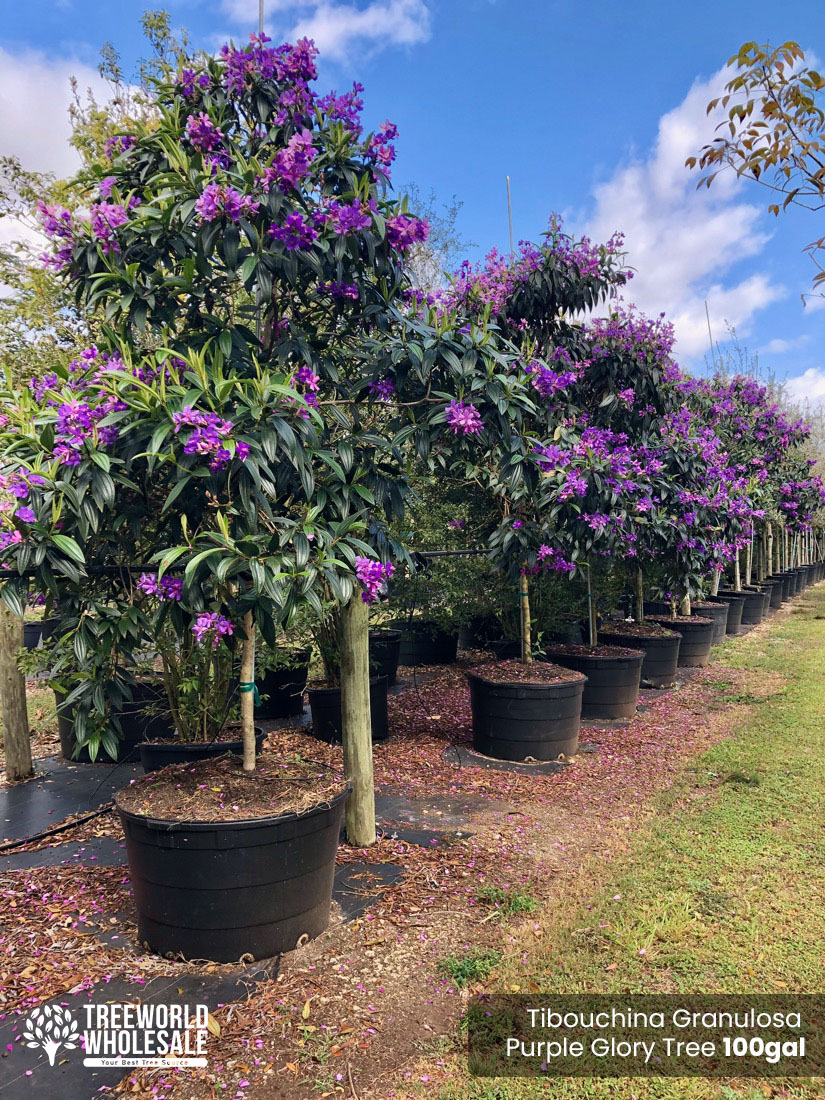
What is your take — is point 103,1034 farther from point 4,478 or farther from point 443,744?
point 443,744

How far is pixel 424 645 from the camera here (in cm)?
805

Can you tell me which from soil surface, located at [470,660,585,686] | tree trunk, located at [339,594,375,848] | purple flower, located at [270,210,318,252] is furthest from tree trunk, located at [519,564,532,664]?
purple flower, located at [270,210,318,252]

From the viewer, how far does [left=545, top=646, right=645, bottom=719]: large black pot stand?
5.54 m

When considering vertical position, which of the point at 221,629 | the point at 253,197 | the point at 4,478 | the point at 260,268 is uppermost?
the point at 253,197

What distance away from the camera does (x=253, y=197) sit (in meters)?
2.22

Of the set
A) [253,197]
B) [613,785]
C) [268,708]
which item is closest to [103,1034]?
[253,197]

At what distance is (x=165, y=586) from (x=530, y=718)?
9.52 feet

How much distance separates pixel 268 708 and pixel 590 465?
318 cm

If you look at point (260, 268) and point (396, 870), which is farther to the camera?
point (396, 870)

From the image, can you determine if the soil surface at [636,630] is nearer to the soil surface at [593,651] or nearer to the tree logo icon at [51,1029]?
A: the soil surface at [593,651]

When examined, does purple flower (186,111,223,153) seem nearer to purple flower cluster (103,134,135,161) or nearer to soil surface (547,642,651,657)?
purple flower cluster (103,134,135,161)

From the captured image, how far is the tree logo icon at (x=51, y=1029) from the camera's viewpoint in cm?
189

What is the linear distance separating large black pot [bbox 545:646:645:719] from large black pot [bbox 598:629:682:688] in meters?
0.99

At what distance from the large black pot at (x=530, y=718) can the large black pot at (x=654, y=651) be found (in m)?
2.28
